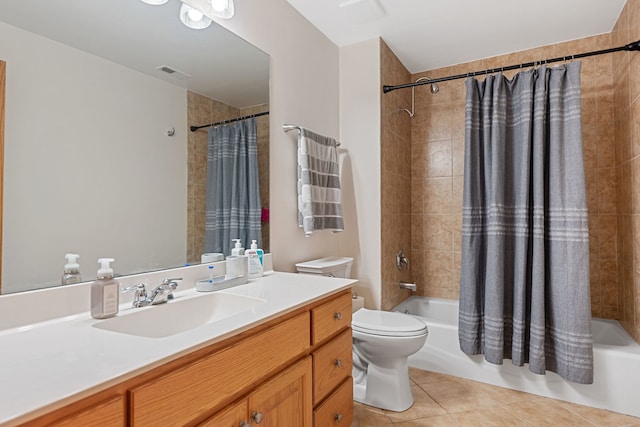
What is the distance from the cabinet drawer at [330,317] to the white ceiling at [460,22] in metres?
1.73

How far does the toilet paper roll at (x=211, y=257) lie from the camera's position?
1.52m

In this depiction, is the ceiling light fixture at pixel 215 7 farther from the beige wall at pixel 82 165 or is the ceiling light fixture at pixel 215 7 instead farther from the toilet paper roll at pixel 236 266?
the toilet paper roll at pixel 236 266

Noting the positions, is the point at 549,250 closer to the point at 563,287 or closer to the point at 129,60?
the point at 563,287

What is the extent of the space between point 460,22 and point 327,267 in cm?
183

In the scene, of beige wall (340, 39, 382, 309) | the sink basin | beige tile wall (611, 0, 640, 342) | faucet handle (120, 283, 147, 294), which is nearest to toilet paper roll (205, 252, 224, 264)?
the sink basin

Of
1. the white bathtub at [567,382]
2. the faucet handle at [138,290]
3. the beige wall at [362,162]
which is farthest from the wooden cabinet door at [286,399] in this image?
the white bathtub at [567,382]

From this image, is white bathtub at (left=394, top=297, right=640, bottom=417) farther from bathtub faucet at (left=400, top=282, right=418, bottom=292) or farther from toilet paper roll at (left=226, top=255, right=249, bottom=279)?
toilet paper roll at (left=226, top=255, right=249, bottom=279)

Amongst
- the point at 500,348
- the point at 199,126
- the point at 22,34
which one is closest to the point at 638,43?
the point at 500,348

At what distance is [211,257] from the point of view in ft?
5.11

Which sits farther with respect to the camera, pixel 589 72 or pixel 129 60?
pixel 589 72

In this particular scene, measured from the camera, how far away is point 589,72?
8.39ft

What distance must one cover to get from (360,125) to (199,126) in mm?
1330

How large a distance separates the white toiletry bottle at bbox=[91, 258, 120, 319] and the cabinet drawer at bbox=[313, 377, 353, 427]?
786mm

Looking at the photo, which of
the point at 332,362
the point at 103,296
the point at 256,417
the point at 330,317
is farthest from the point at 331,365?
the point at 103,296
